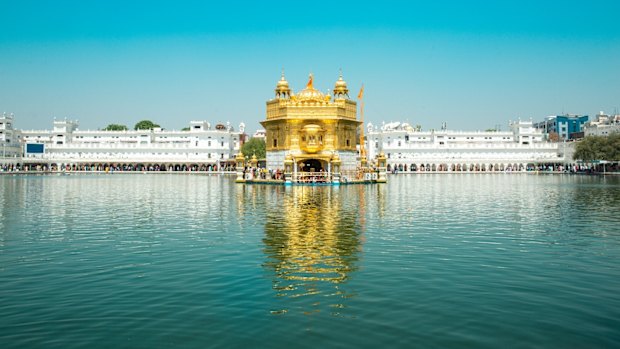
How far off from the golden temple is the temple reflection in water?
3418cm

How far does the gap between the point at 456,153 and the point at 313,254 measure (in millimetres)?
104423

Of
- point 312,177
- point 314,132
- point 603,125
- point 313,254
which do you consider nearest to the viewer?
point 313,254

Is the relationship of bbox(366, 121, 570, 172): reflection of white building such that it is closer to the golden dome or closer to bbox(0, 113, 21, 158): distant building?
the golden dome

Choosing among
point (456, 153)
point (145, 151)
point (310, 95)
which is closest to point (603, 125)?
point (456, 153)

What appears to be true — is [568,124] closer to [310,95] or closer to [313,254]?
[310,95]

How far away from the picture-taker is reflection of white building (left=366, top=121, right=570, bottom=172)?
112875mm

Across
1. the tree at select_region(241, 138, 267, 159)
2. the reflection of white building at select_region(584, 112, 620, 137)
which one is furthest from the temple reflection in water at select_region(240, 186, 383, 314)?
the reflection of white building at select_region(584, 112, 620, 137)

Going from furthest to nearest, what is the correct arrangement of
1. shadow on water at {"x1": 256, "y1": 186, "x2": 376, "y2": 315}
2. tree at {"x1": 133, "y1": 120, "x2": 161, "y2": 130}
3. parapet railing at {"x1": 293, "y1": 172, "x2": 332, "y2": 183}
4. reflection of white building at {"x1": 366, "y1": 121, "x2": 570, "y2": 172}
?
1. tree at {"x1": 133, "y1": 120, "x2": 161, "y2": 130}
2. reflection of white building at {"x1": 366, "y1": 121, "x2": 570, "y2": 172}
3. parapet railing at {"x1": 293, "y1": 172, "x2": 332, "y2": 183}
4. shadow on water at {"x1": 256, "y1": 186, "x2": 376, "y2": 315}

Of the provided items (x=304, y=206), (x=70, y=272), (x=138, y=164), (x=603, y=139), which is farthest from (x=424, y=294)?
(x=138, y=164)

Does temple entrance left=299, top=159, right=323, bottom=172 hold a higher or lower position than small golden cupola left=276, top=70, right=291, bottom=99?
lower

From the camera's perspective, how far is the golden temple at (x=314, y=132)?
194 ft

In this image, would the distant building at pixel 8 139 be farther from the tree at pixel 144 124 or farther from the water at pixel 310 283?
the water at pixel 310 283

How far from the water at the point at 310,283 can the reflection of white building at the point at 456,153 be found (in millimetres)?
93521

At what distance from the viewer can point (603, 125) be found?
380 ft
